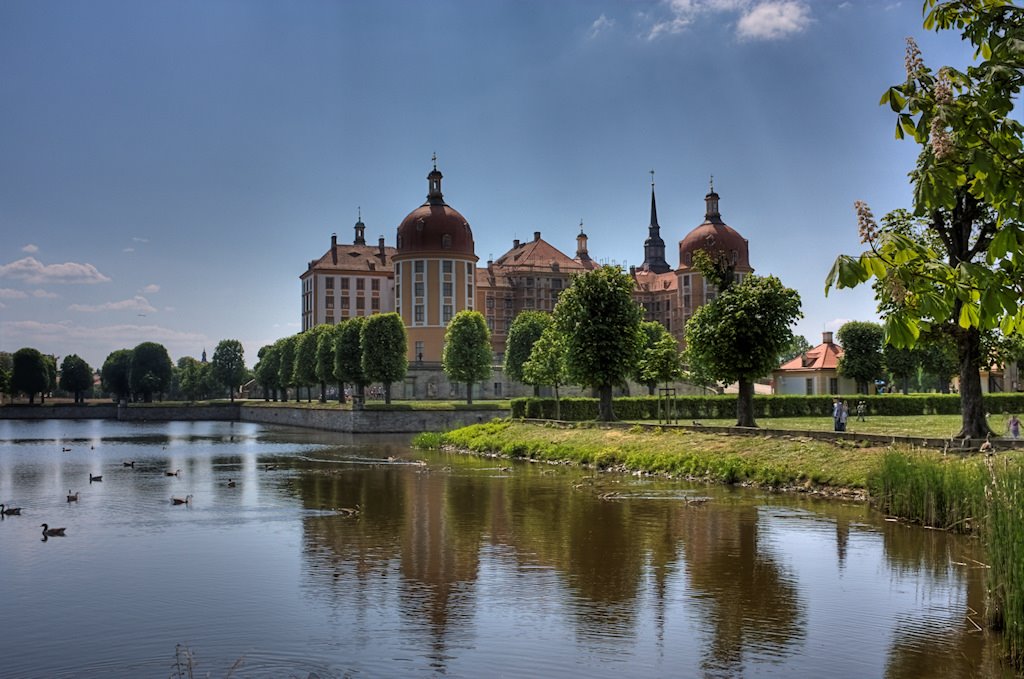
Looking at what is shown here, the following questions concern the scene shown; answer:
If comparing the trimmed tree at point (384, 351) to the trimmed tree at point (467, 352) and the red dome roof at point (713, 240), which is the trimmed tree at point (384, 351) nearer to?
the trimmed tree at point (467, 352)

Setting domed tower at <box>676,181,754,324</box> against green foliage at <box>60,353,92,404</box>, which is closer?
domed tower at <box>676,181,754,324</box>

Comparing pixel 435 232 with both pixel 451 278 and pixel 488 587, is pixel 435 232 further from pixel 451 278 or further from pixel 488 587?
pixel 488 587

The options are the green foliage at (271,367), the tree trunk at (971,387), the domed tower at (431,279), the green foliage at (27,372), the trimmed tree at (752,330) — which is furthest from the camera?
the green foliage at (27,372)

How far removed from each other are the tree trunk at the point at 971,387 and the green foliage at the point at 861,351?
4481 centimetres

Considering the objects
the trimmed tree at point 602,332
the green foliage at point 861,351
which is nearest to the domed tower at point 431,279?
the green foliage at point 861,351

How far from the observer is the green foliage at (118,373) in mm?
137688

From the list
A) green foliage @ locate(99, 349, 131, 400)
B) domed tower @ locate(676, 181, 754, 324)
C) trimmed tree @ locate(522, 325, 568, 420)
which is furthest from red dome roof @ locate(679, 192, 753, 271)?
green foliage @ locate(99, 349, 131, 400)

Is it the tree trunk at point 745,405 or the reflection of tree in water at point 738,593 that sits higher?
the tree trunk at point 745,405

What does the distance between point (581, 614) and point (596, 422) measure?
33696 millimetres

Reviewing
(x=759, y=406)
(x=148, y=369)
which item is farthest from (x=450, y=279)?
(x=148, y=369)

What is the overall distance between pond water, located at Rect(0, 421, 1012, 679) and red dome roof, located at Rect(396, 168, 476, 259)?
67701mm

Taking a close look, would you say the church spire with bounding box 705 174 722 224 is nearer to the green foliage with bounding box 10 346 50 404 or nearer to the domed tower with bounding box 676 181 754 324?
the domed tower with bounding box 676 181 754 324

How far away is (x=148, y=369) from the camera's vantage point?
128 metres

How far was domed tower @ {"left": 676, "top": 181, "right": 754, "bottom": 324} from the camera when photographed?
116688 mm
